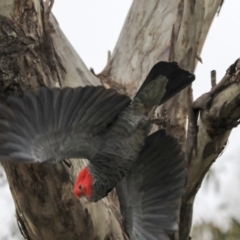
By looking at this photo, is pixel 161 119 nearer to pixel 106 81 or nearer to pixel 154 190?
pixel 154 190

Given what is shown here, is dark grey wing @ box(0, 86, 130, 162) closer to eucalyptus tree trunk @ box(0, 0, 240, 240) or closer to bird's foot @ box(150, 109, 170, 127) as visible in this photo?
eucalyptus tree trunk @ box(0, 0, 240, 240)

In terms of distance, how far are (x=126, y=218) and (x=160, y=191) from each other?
8.1 inches

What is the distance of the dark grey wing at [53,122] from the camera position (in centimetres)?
294

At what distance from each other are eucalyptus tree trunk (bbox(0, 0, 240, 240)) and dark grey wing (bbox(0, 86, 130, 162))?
248 millimetres

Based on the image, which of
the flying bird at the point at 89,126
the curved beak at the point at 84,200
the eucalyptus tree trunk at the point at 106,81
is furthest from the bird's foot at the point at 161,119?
the curved beak at the point at 84,200

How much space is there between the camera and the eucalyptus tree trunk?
3275 mm

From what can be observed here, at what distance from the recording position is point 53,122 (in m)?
3.04

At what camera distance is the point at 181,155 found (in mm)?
3422

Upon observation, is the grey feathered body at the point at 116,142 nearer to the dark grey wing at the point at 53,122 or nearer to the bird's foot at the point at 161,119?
the dark grey wing at the point at 53,122

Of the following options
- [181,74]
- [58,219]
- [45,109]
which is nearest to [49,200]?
[58,219]

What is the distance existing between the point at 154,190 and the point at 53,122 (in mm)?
709

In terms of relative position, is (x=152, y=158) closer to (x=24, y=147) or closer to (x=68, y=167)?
(x=68, y=167)

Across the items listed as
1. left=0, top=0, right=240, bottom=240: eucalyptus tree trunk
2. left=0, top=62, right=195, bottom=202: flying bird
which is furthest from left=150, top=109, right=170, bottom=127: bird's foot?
left=0, top=62, right=195, bottom=202: flying bird

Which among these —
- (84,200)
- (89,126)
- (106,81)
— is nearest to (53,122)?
(89,126)
